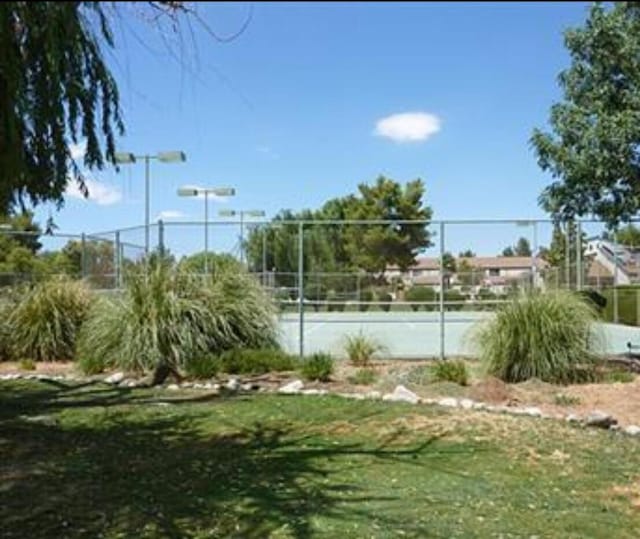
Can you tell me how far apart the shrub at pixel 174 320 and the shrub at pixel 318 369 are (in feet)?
5.88

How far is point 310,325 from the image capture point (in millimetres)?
20734

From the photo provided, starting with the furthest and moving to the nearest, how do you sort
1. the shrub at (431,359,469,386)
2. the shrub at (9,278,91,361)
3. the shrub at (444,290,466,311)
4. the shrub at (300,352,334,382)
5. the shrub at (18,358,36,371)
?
the shrub at (444,290,466,311) → the shrub at (9,278,91,361) → the shrub at (18,358,36,371) → the shrub at (300,352,334,382) → the shrub at (431,359,469,386)

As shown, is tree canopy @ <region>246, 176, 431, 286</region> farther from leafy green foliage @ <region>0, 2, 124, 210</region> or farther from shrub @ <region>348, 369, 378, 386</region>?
leafy green foliage @ <region>0, 2, 124, 210</region>

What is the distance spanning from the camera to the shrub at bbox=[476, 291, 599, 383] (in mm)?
11570

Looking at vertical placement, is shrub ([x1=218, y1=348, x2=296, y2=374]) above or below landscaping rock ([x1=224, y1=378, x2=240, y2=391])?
above

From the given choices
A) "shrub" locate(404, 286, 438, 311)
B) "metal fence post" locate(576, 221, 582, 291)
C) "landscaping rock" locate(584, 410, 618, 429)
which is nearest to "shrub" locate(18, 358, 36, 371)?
"shrub" locate(404, 286, 438, 311)

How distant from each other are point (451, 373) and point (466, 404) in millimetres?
1610

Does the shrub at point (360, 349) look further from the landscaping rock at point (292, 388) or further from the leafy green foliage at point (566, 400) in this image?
the leafy green foliage at point (566, 400)

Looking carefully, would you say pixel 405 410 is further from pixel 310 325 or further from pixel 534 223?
pixel 310 325

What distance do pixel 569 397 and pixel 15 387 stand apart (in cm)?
708

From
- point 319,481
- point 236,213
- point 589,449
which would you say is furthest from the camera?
point 236,213

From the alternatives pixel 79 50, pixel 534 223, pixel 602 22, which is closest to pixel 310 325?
pixel 534 223

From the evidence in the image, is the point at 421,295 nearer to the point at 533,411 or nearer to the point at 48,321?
the point at 48,321

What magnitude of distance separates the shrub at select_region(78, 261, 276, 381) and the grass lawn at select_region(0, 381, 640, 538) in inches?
107
